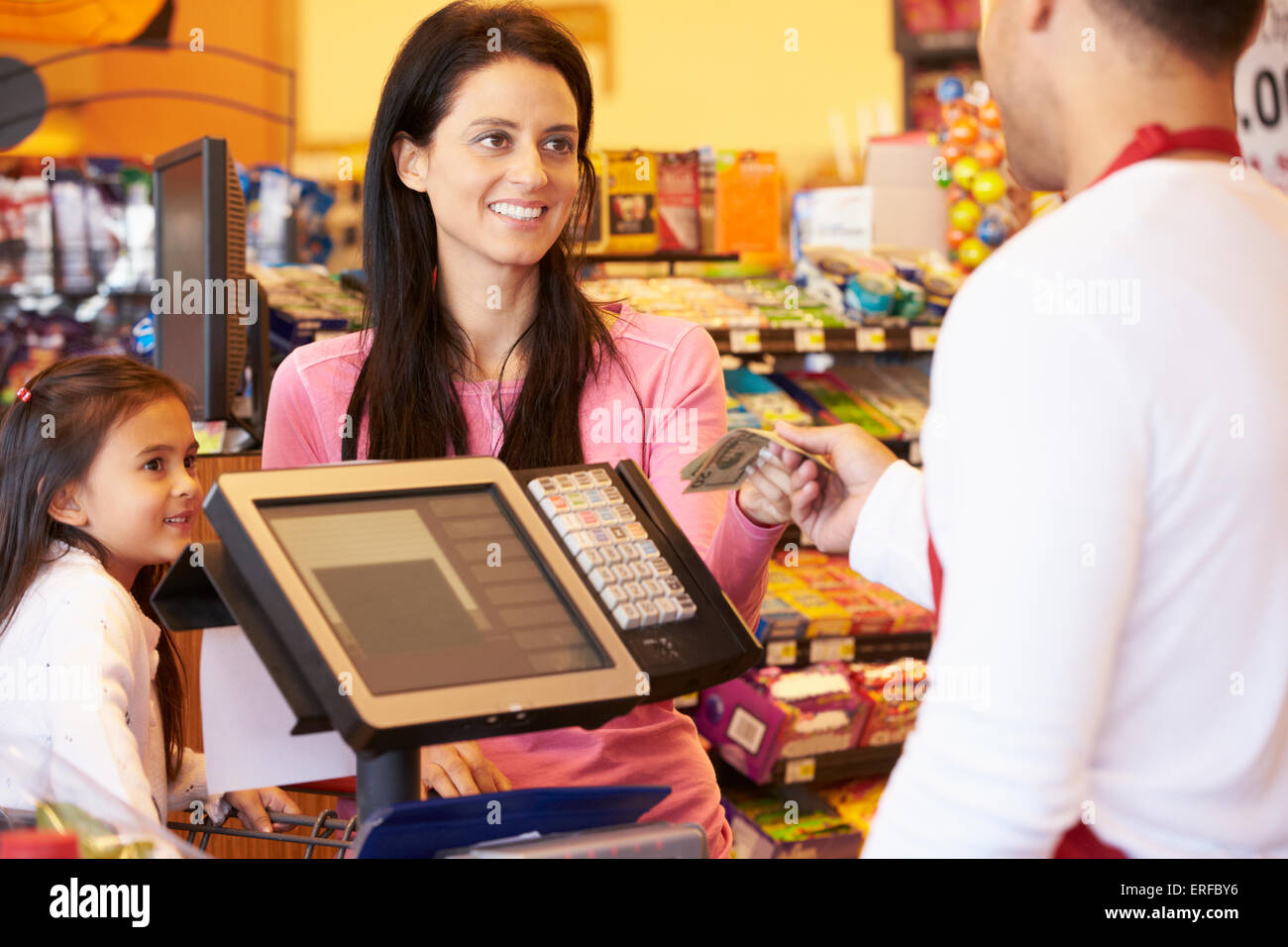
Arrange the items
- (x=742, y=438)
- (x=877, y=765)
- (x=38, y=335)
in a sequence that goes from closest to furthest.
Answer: (x=742, y=438) → (x=877, y=765) → (x=38, y=335)

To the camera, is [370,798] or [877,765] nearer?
[370,798]

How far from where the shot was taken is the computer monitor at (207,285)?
2475mm

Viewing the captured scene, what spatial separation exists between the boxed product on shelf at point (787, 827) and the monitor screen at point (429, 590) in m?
2.80

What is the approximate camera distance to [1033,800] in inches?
34.6

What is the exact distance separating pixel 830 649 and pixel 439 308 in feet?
7.44

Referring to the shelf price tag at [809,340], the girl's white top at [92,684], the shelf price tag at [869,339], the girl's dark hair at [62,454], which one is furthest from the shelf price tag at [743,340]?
the girl's white top at [92,684]

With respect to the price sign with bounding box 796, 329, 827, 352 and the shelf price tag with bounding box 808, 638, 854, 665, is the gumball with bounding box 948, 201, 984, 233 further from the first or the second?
the shelf price tag with bounding box 808, 638, 854, 665

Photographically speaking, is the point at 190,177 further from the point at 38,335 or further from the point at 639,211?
the point at 38,335

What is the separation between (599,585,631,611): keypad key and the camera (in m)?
1.20

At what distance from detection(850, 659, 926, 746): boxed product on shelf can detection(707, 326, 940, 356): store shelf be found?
991 mm

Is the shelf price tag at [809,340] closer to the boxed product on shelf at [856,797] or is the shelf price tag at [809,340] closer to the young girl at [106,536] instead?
the boxed product on shelf at [856,797]

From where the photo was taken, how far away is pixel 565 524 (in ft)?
4.07

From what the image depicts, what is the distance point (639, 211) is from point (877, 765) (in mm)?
1880
